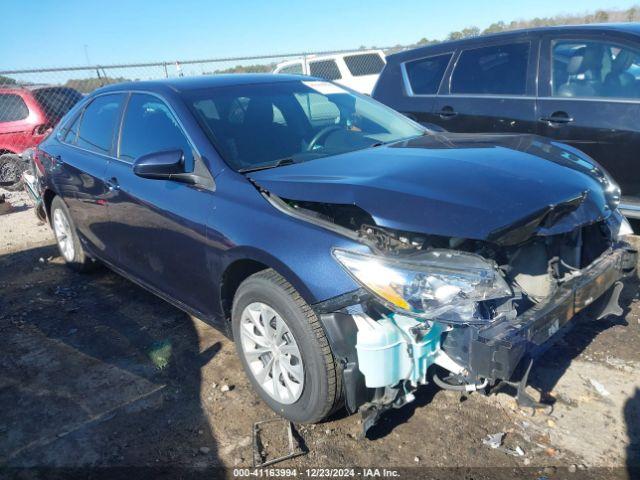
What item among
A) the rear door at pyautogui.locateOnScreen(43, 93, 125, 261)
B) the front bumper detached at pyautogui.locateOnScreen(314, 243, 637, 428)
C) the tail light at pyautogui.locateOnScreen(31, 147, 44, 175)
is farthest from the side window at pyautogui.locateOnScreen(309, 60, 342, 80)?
the front bumper detached at pyautogui.locateOnScreen(314, 243, 637, 428)

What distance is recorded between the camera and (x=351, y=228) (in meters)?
2.67

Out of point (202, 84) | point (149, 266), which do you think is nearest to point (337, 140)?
point (202, 84)

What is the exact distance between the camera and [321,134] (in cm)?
353

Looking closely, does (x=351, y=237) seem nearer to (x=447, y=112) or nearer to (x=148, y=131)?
(x=148, y=131)

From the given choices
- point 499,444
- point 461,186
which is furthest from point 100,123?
point 499,444

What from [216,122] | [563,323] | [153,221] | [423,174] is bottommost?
[563,323]

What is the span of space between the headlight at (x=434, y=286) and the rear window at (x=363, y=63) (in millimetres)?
12761

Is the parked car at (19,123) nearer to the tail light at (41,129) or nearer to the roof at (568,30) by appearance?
the tail light at (41,129)

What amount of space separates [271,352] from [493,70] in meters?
3.75

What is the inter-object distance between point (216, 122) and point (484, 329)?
2012mm

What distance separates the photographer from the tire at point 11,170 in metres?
9.91

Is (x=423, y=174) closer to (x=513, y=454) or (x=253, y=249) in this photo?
(x=253, y=249)

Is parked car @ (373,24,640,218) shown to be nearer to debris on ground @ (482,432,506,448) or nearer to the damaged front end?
the damaged front end

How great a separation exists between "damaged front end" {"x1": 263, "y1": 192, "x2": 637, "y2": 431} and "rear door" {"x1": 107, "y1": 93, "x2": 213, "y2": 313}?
2.48 ft
